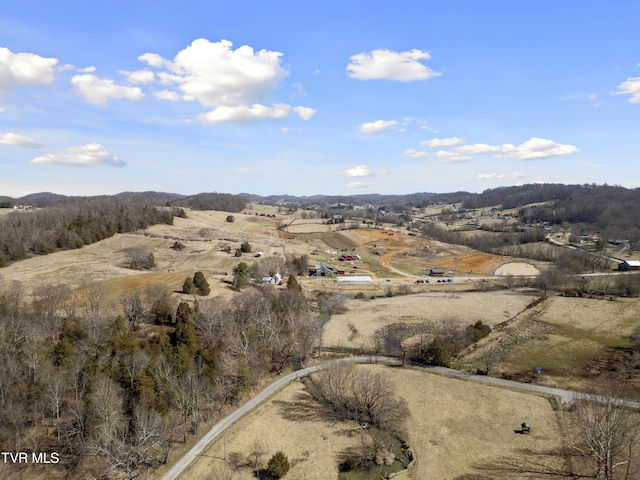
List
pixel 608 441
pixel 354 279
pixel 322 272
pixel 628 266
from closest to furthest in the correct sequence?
pixel 608 441
pixel 354 279
pixel 322 272
pixel 628 266

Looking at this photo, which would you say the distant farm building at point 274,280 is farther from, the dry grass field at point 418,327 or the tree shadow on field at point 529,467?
the tree shadow on field at point 529,467

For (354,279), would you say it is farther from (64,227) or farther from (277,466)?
(64,227)

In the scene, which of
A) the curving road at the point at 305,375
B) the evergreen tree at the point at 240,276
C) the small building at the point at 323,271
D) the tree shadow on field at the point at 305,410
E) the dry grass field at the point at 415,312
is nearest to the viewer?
the curving road at the point at 305,375

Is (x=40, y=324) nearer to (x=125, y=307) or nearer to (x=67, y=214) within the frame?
(x=125, y=307)

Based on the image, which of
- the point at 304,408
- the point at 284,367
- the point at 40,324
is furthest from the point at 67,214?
the point at 304,408

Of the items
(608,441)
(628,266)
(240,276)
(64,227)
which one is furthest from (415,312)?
(64,227)

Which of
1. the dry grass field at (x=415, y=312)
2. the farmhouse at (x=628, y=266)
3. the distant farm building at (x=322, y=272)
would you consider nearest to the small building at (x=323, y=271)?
the distant farm building at (x=322, y=272)
